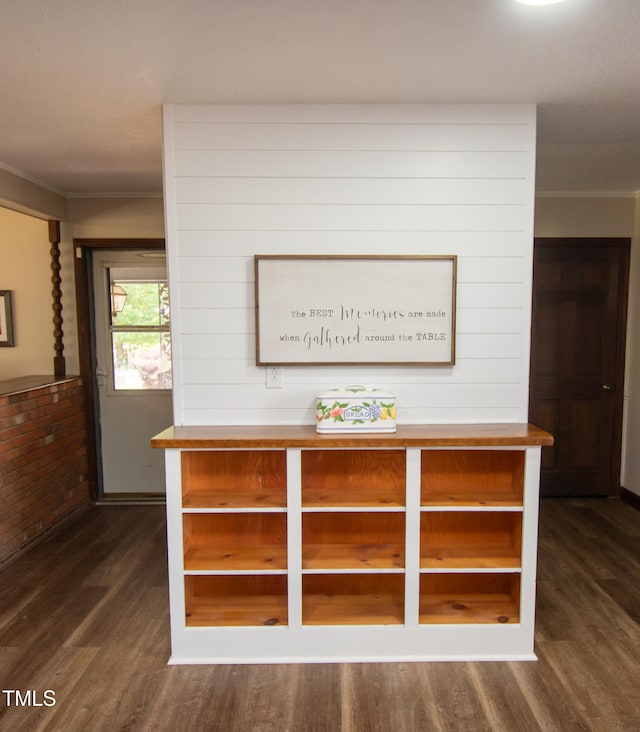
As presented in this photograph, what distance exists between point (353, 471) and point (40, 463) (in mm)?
2387

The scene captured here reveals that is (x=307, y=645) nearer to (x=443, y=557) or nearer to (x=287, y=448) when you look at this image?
(x=443, y=557)

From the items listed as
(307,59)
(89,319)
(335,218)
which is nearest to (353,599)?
(335,218)

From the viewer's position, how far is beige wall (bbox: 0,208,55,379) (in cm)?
404

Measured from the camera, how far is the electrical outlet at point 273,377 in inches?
95.5

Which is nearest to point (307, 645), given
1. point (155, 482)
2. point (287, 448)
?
point (287, 448)

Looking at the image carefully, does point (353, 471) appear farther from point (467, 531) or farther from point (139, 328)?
point (139, 328)

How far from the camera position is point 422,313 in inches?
94.3

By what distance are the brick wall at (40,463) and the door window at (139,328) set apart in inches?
15.7

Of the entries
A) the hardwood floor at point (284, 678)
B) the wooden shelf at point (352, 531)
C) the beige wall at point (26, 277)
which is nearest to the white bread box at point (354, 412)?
the wooden shelf at point (352, 531)

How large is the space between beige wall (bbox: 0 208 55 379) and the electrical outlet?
8.43 feet

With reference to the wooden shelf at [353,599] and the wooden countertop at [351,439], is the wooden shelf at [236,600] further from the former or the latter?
the wooden countertop at [351,439]

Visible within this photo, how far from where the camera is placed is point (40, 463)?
3.57m

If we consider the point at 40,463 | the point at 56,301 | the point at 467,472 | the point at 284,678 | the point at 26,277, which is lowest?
the point at 284,678

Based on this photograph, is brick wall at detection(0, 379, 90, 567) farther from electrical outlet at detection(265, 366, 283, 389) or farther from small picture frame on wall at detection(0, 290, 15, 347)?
electrical outlet at detection(265, 366, 283, 389)
